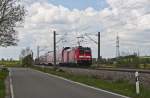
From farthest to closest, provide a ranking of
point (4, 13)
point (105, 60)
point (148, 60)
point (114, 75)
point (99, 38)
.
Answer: point (105, 60) → point (148, 60) → point (99, 38) → point (4, 13) → point (114, 75)

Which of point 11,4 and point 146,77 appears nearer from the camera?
point 146,77

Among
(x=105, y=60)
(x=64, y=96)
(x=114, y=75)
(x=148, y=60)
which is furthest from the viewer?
(x=105, y=60)

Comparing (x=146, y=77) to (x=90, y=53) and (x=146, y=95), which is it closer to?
(x=146, y=95)

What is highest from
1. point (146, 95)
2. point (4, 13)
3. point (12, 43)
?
point (4, 13)

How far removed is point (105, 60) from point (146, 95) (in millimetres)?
93513

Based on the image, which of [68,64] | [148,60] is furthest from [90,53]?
[148,60]

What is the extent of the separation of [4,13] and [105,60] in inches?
2682

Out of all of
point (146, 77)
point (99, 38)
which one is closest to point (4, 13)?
point (146, 77)

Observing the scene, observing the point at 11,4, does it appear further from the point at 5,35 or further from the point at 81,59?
the point at 81,59

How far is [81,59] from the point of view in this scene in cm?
7362

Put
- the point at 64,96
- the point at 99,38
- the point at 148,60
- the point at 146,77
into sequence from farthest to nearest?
the point at 148,60
the point at 99,38
the point at 146,77
the point at 64,96

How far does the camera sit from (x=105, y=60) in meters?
114

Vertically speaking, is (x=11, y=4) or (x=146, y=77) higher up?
(x=11, y=4)

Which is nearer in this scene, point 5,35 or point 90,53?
point 5,35
